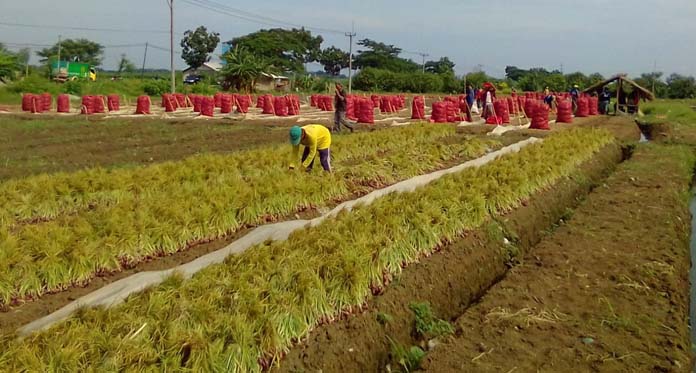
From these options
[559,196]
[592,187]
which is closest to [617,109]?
[592,187]

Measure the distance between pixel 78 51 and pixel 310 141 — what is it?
75.6m

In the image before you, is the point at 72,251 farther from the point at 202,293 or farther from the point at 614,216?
the point at 614,216

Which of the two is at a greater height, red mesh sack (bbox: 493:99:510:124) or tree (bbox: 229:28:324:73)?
tree (bbox: 229:28:324:73)

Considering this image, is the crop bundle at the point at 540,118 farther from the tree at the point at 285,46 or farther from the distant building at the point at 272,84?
the tree at the point at 285,46

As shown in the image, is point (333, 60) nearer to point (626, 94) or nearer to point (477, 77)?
point (477, 77)

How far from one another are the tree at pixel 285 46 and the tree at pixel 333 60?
1323 millimetres

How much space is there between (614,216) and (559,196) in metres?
1.39

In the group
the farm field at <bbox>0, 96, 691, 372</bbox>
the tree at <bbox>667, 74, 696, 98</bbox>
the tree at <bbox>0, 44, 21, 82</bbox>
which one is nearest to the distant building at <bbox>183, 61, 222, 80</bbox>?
the tree at <bbox>0, 44, 21, 82</bbox>

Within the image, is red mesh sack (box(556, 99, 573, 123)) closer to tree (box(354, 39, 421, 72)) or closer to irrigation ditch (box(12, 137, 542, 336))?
irrigation ditch (box(12, 137, 542, 336))

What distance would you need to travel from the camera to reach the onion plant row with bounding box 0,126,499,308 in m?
5.55

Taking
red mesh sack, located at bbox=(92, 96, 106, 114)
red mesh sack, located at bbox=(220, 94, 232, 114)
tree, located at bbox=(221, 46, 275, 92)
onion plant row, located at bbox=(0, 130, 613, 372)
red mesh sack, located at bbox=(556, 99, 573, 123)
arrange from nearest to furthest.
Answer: onion plant row, located at bbox=(0, 130, 613, 372), red mesh sack, located at bbox=(556, 99, 573, 123), red mesh sack, located at bbox=(92, 96, 106, 114), red mesh sack, located at bbox=(220, 94, 232, 114), tree, located at bbox=(221, 46, 275, 92)

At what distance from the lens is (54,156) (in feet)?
42.8

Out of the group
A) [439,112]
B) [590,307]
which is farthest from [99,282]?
[439,112]

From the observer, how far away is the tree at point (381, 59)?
81.3 m
